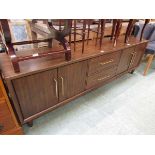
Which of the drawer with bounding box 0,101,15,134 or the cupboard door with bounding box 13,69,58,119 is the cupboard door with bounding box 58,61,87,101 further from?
the drawer with bounding box 0,101,15,134

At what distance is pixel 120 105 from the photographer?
5.17 feet

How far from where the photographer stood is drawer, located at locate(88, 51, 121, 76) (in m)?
1.33

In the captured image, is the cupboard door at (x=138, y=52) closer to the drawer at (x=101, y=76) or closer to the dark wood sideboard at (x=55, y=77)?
the dark wood sideboard at (x=55, y=77)

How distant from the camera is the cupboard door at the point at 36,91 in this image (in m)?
0.93

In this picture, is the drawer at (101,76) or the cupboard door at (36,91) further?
the drawer at (101,76)

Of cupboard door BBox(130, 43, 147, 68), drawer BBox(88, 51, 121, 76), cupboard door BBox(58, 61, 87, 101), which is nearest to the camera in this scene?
cupboard door BBox(58, 61, 87, 101)

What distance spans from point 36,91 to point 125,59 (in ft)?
4.29

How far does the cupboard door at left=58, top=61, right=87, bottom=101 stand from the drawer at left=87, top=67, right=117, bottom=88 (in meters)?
0.11

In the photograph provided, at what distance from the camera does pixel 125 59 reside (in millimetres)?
1776

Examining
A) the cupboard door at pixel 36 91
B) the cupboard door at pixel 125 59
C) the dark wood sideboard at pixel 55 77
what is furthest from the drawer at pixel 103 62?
the cupboard door at pixel 36 91

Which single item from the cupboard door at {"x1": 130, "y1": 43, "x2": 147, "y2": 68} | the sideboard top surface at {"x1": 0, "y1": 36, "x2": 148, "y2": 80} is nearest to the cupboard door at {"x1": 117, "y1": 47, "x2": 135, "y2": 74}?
the cupboard door at {"x1": 130, "y1": 43, "x2": 147, "y2": 68}

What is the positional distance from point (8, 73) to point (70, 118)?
80 centimetres

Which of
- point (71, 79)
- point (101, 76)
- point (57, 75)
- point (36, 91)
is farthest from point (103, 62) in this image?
point (36, 91)
